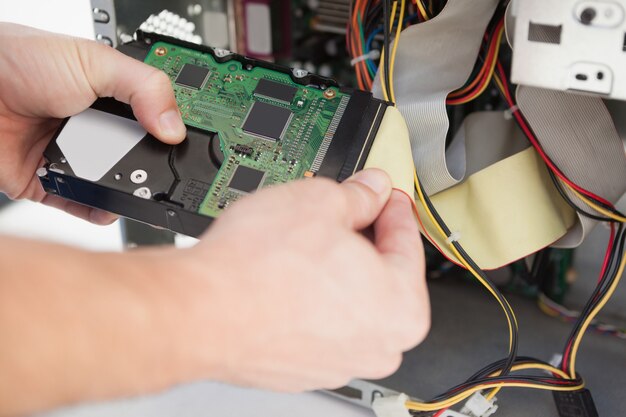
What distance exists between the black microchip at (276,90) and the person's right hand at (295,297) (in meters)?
0.26

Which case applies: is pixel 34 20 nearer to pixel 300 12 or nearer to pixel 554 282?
pixel 300 12

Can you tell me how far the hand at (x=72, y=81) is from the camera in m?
0.80

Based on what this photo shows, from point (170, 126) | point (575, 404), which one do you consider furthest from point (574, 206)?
point (170, 126)

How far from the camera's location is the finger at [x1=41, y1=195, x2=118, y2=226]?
99 centimetres

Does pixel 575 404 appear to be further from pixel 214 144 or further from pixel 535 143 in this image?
pixel 214 144

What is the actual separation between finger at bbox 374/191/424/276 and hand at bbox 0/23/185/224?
0.28 m

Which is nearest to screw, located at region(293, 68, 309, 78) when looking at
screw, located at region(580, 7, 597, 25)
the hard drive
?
the hard drive

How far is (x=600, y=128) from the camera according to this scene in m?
0.83

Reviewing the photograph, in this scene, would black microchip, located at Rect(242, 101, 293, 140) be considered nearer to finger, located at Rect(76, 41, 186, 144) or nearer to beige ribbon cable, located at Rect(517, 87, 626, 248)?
finger, located at Rect(76, 41, 186, 144)

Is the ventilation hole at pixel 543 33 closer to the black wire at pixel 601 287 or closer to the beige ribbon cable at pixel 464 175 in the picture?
the beige ribbon cable at pixel 464 175

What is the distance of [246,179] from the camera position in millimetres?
774

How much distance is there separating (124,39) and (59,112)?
0.45ft

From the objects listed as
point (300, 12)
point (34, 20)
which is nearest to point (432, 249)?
point (300, 12)

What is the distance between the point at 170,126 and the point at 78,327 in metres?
0.39
